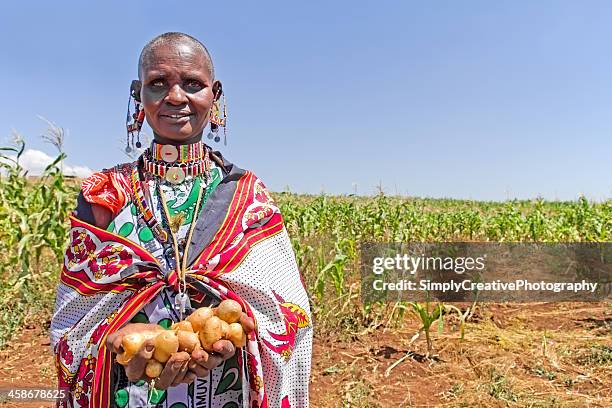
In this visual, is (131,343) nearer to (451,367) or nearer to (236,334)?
(236,334)

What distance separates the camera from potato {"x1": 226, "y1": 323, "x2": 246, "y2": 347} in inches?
50.0

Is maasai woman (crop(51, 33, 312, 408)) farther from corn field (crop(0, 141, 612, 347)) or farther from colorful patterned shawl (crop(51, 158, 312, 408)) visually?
corn field (crop(0, 141, 612, 347))

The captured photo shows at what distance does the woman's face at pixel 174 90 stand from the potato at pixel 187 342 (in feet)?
1.83

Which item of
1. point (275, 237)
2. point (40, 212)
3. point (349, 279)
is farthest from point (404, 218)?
point (275, 237)

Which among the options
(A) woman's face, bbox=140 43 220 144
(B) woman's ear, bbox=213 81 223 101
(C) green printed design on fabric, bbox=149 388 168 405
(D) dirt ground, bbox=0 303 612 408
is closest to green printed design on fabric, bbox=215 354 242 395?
(C) green printed design on fabric, bbox=149 388 168 405

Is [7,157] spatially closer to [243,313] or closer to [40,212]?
[40,212]

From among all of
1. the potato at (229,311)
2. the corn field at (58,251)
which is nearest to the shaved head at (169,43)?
the potato at (229,311)

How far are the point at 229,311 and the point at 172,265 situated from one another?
9.8 inches

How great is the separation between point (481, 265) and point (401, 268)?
195 cm

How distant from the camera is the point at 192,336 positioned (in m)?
1.21

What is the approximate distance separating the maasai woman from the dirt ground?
7.52 ft

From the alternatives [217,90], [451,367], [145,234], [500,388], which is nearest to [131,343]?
[145,234]

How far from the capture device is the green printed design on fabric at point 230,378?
1.47 m

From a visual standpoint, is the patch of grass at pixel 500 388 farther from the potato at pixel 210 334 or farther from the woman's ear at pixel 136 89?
the woman's ear at pixel 136 89
